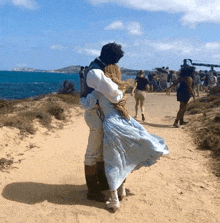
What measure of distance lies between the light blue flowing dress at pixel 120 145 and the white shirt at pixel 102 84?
0.17 meters

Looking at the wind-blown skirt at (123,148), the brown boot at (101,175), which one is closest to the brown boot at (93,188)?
the brown boot at (101,175)

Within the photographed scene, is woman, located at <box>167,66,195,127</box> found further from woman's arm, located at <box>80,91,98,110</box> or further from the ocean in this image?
woman's arm, located at <box>80,91,98,110</box>

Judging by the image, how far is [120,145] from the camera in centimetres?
362

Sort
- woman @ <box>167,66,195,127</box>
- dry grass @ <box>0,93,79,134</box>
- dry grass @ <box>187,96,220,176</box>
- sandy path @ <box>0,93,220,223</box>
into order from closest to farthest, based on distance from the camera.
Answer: sandy path @ <box>0,93,220,223</box>, dry grass @ <box>187,96,220,176</box>, dry grass @ <box>0,93,79,134</box>, woman @ <box>167,66,195,127</box>

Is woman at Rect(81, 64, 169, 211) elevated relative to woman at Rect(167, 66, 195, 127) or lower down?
lower down

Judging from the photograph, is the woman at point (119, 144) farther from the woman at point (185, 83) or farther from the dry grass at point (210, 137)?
the woman at point (185, 83)

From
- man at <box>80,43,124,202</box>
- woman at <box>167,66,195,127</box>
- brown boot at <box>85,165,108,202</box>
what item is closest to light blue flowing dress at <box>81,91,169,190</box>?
man at <box>80,43,124,202</box>

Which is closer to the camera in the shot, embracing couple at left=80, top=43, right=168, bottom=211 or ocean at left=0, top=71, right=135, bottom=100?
embracing couple at left=80, top=43, right=168, bottom=211

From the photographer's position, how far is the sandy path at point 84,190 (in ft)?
12.1

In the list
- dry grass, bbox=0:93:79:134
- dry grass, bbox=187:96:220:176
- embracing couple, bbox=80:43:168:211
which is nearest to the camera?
embracing couple, bbox=80:43:168:211

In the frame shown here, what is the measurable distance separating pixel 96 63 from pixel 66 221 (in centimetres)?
194

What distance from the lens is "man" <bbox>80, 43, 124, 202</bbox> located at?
11.3 feet

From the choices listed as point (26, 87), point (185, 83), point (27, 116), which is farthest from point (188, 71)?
point (26, 87)

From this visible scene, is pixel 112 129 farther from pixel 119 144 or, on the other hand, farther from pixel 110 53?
pixel 110 53
